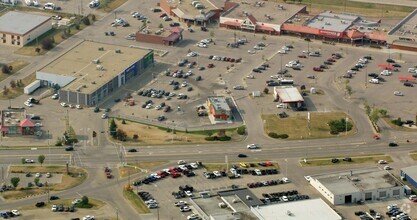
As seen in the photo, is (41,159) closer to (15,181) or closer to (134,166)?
(15,181)

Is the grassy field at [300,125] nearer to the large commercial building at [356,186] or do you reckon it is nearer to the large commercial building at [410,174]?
the large commercial building at [356,186]

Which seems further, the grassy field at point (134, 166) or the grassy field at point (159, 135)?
the grassy field at point (159, 135)

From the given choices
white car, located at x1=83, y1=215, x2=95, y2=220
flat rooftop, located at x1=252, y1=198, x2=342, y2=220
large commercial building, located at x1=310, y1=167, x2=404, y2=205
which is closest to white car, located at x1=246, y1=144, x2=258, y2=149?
large commercial building, located at x1=310, y1=167, x2=404, y2=205

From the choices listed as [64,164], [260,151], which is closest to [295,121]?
→ [260,151]

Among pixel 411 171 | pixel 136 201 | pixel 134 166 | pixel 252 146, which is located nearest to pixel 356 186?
pixel 411 171

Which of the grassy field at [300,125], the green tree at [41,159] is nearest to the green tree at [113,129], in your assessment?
the green tree at [41,159]

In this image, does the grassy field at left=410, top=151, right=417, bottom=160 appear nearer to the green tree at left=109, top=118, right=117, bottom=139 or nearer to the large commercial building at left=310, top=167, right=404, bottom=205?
the large commercial building at left=310, top=167, right=404, bottom=205

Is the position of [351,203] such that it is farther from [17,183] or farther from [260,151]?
[17,183]
